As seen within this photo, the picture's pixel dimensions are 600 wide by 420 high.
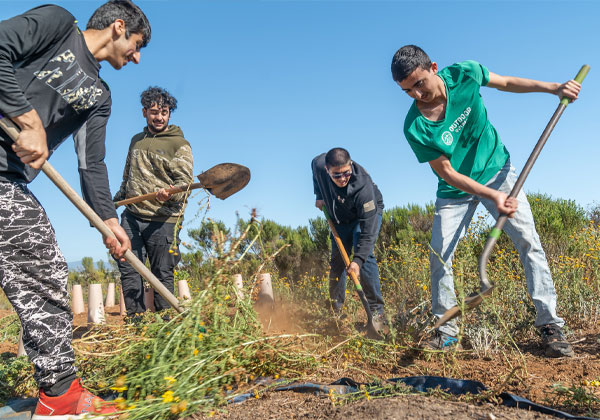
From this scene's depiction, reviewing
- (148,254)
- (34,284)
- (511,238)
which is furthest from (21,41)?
(511,238)

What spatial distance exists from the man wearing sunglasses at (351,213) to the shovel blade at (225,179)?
85 cm

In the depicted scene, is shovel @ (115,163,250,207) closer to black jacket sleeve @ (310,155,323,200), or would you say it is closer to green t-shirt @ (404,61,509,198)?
black jacket sleeve @ (310,155,323,200)

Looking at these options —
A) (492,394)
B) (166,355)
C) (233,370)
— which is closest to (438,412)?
(492,394)

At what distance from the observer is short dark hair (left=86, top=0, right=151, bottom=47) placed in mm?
2373

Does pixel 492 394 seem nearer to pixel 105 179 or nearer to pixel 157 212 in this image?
pixel 105 179

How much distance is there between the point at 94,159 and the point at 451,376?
246 centimetres

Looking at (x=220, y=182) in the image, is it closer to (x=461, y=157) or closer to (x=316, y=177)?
(x=316, y=177)

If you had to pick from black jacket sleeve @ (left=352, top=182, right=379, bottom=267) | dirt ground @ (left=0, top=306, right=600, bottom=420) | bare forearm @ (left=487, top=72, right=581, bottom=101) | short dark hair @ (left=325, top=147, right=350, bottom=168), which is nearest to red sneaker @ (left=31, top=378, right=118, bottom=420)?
dirt ground @ (left=0, top=306, right=600, bottom=420)

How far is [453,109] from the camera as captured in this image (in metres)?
3.18

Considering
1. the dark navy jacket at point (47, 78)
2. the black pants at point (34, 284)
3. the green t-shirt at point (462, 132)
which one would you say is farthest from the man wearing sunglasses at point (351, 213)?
the black pants at point (34, 284)

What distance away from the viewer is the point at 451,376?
108 inches

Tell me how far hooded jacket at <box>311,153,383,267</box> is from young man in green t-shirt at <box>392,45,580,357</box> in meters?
1.06

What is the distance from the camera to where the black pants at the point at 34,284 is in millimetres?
2127

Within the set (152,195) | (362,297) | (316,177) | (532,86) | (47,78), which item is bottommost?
(362,297)
